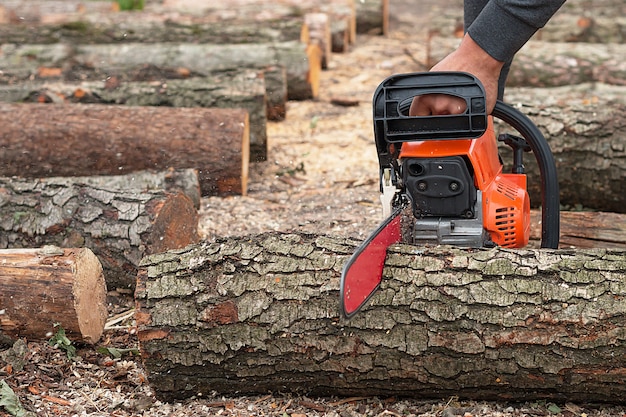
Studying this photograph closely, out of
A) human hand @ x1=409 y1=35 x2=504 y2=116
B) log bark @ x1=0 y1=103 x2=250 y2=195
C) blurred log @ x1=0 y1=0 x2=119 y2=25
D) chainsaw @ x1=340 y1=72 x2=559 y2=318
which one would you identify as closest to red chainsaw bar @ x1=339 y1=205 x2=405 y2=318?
chainsaw @ x1=340 y1=72 x2=559 y2=318

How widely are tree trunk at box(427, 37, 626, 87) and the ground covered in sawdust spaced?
4.34 ft

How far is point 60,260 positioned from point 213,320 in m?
0.76

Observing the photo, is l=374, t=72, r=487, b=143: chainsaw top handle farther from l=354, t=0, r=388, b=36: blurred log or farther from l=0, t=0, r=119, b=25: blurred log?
l=354, t=0, r=388, b=36: blurred log

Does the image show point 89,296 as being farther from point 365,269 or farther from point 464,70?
point 464,70

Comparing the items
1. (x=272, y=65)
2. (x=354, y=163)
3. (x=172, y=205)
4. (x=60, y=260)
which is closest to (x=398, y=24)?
(x=272, y=65)

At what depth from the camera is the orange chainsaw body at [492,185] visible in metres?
2.64

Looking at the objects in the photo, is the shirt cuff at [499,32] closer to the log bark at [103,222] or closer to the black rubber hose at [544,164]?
the black rubber hose at [544,164]

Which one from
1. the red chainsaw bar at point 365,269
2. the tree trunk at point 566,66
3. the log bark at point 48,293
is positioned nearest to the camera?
the red chainsaw bar at point 365,269

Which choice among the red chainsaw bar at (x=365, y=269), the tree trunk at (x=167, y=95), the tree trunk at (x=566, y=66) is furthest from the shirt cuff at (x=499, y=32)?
the tree trunk at (x=566, y=66)

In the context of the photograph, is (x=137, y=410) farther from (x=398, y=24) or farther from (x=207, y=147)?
(x=398, y=24)

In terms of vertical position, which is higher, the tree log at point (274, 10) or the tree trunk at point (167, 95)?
the tree log at point (274, 10)

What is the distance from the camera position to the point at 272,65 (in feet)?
20.5

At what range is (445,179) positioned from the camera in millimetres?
2633

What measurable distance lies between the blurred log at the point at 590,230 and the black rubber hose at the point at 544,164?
803 mm
